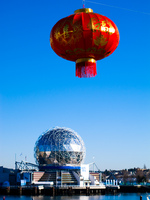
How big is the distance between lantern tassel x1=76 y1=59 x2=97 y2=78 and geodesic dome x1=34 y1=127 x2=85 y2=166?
6183 cm

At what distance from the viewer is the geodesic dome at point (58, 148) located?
85.0 metres

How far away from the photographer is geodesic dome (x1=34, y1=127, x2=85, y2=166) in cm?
8500

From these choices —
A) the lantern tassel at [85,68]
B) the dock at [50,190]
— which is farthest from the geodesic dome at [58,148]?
the lantern tassel at [85,68]

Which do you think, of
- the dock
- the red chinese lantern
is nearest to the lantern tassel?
the red chinese lantern

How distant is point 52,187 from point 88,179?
37.7 feet

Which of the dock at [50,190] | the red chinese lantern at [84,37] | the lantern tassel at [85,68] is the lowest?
the dock at [50,190]

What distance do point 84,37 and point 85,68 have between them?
2.33m

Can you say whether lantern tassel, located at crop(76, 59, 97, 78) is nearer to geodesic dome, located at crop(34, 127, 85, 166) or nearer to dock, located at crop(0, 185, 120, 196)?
dock, located at crop(0, 185, 120, 196)

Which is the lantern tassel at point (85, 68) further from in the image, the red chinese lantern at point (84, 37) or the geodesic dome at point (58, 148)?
the geodesic dome at point (58, 148)

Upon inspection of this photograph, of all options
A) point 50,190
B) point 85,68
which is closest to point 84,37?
point 85,68

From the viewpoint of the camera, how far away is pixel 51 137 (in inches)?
3403

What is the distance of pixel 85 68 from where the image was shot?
77.6 feet

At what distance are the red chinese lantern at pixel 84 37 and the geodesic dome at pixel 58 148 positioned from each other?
2460 inches

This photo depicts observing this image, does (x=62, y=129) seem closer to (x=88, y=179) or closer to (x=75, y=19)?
(x=88, y=179)
